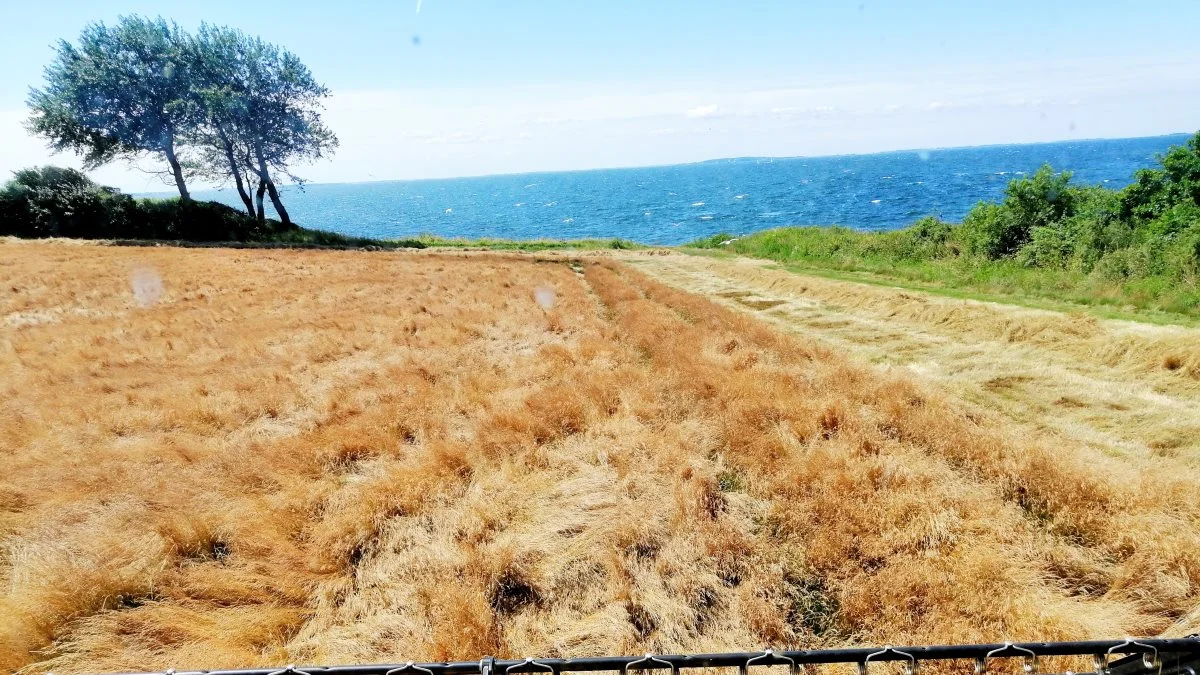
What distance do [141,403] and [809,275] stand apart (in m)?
24.8

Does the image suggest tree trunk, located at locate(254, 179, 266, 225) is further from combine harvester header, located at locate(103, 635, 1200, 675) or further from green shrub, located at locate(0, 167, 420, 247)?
combine harvester header, located at locate(103, 635, 1200, 675)

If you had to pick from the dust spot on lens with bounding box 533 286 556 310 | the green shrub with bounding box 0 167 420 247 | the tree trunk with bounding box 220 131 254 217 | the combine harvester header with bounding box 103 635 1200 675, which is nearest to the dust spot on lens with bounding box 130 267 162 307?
the dust spot on lens with bounding box 533 286 556 310

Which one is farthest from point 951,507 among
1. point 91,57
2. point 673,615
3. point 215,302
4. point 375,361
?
point 91,57

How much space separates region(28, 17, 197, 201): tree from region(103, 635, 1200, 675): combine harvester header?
4999 cm

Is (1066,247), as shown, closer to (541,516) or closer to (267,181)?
(541,516)

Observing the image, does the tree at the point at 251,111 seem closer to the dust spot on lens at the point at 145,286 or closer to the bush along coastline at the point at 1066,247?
the dust spot on lens at the point at 145,286

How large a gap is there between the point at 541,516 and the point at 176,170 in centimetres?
5430

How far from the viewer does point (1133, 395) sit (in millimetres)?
8477

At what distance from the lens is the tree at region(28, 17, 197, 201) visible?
3744 cm

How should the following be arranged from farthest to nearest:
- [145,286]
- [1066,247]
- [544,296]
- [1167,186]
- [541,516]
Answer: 1. [1167,186]
2. [1066,247]
3. [544,296]
4. [145,286]
5. [541,516]

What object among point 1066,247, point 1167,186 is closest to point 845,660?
point 1066,247

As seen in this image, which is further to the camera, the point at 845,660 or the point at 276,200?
the point at 276,200

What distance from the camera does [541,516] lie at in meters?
5.30

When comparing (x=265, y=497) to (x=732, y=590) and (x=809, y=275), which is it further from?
(x=809, y=275)
